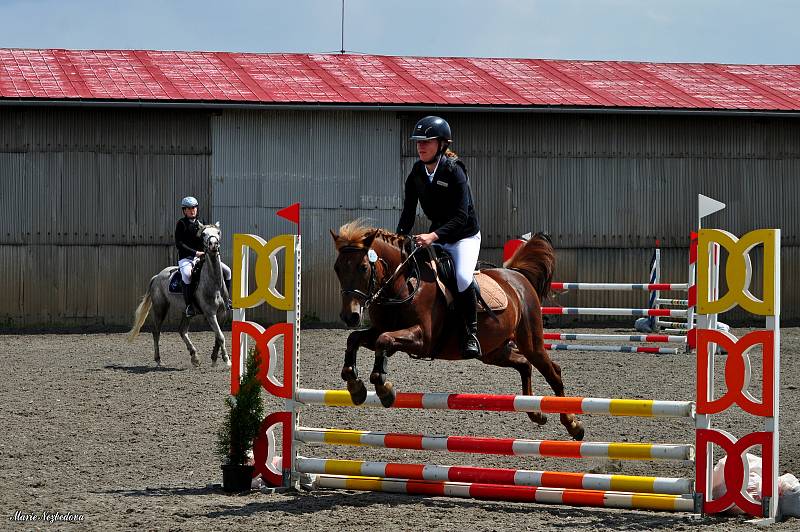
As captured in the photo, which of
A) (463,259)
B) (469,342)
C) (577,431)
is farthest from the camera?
(577,431)

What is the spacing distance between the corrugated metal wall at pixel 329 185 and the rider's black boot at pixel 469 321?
14.1 m

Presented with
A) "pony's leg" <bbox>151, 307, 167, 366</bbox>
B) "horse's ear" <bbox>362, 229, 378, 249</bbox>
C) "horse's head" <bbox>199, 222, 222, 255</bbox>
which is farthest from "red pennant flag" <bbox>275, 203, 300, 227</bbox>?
"pony's leg" <bbox>151, 307, 167, 366</bbox>

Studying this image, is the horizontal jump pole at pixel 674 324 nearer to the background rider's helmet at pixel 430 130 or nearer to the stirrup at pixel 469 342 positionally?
the stirrup at pixel 469 342

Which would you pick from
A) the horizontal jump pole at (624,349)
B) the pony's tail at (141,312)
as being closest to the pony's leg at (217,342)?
the pony's tail at (141,312)

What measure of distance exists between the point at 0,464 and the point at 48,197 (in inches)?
534

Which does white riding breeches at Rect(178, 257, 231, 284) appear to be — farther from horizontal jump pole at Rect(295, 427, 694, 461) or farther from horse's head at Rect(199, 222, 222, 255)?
horizontal jump pole at Rect(295, 427, 694, 461)

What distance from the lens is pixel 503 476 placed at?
23.6 feet

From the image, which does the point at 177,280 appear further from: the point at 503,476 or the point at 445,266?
the point at 503,476

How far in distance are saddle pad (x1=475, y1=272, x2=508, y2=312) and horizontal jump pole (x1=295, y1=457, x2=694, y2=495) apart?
126 cm

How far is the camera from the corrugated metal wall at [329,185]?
2131 cm

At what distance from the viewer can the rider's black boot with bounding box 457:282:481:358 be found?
7742mm

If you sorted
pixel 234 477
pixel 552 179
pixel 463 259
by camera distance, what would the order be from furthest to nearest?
pixel 552 179 → pixel 463 259 → pixel 234 477

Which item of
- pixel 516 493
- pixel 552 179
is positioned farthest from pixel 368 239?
pixel 552 179

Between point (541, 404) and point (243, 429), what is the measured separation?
1.96 metres
